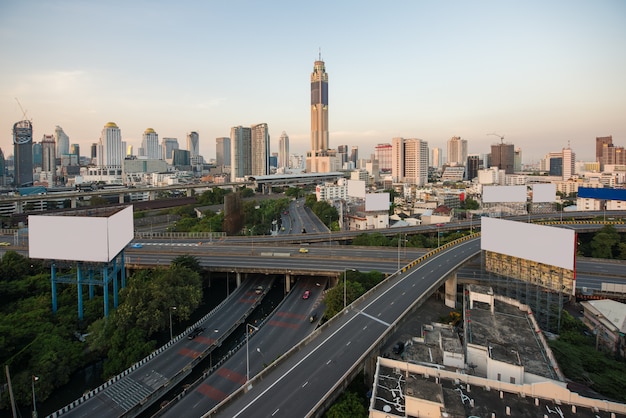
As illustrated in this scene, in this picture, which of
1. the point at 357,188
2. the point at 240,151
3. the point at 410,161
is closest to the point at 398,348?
the point at 357,188

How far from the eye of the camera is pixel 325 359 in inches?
810

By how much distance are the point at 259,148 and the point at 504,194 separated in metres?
137

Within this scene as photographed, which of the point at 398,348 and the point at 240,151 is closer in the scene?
the point at 398,348

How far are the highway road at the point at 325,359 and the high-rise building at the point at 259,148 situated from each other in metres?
157

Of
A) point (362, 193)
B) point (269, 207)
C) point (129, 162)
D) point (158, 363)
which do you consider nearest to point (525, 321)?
point (158, 363)

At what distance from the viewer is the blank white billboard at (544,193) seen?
6462 cm

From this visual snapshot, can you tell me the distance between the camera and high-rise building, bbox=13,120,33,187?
156m

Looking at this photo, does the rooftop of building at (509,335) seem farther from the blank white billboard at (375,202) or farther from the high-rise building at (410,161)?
the high-rise building at (410,161)

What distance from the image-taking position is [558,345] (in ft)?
80.0

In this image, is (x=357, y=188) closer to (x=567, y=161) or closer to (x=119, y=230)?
(x=119, y=230)

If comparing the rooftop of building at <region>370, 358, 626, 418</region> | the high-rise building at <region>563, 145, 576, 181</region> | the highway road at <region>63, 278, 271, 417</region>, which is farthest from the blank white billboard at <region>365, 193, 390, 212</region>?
the high-rise building at <region>563, 145, 576, 181</region>

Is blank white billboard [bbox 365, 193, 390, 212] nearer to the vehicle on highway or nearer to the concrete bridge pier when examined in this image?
the concrete bridge pier

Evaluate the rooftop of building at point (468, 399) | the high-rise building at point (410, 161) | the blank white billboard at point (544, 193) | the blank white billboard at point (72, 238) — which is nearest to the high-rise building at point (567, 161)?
the high-rise building at point (410, 161)

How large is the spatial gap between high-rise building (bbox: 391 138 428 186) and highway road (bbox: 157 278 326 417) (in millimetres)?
143991
